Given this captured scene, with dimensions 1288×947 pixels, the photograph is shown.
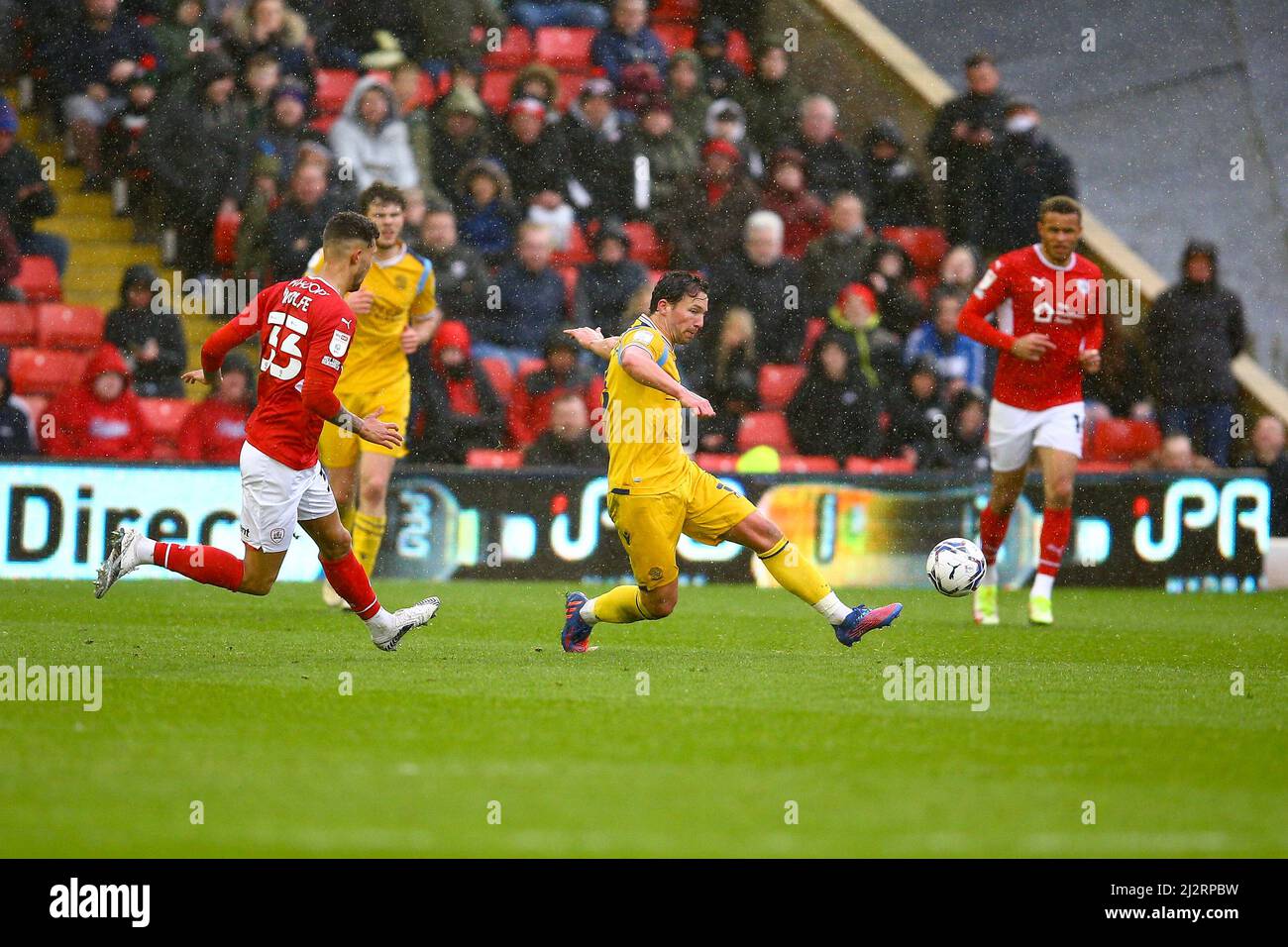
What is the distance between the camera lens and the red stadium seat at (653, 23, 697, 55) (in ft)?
60.5

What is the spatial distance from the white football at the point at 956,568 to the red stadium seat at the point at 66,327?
7.80 meters

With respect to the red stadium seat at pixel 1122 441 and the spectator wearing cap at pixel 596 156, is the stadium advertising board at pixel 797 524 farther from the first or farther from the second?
the spectator wearing cap at pixel 596 156

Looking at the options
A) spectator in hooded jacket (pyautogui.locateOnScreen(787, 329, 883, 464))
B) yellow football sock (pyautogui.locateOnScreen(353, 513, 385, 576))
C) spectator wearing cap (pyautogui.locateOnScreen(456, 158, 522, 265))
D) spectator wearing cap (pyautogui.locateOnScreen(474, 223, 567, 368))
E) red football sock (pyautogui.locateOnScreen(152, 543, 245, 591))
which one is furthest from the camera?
spectator wearing cap (pyautogui.locateOnScreen(456, 158, 522, 265))

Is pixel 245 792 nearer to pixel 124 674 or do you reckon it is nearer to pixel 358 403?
pixel 124 674

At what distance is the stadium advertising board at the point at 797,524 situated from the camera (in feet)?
42.4

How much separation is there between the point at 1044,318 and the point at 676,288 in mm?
3128

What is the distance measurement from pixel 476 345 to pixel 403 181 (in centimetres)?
178

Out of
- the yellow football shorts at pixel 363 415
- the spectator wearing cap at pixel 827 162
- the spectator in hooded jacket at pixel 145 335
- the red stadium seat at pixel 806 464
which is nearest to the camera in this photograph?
the yellow football shorts at pixel 363 415

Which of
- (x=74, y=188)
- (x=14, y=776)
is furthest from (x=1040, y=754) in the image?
(x=74, y=188)

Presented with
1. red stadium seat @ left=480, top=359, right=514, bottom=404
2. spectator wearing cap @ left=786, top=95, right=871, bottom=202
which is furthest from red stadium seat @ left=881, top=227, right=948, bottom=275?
red stadium seat @ left=480, top=359, right=514, bottom=404

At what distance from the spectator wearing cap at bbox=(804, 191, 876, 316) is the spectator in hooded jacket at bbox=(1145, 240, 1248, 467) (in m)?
2.46

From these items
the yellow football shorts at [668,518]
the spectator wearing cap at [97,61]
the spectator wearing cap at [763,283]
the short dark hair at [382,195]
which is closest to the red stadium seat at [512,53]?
the spectator wearing cap at [97,61]

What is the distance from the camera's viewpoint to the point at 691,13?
18.8 m

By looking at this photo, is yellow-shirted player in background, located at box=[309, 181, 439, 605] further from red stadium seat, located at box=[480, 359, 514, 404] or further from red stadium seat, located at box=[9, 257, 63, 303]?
red stadium seat, located at box=[9, 257, 63, 303]
